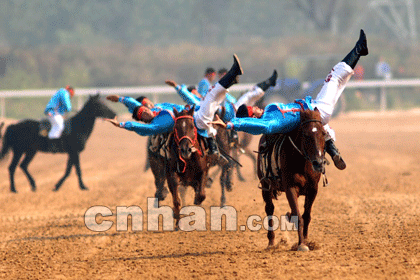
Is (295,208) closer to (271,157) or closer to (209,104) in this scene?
(271,157)

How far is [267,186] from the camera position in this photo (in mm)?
7980

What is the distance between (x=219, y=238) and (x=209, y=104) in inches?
65.7

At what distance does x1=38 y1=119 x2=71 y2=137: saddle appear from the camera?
48.5 feet

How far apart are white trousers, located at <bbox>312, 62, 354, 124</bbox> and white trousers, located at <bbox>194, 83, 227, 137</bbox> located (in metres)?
1.13

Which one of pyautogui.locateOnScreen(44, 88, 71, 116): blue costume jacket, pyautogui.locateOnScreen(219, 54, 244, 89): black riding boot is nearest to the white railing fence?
pyautogui.locateOnScreen(44, 88, 71, 116): blue costume jacket

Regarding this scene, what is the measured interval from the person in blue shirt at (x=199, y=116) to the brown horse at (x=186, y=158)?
133 millimetres

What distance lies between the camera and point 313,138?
275 inches

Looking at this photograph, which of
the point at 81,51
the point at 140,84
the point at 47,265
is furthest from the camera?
the point at 81,51

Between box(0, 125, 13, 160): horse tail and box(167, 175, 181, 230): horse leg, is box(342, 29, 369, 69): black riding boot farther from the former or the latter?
box(0, 125, 13, 160): horse tail

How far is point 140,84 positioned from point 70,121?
2467 cm

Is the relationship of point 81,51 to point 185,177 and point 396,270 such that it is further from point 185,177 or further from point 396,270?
point 396,270

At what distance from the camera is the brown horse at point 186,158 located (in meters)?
8.55

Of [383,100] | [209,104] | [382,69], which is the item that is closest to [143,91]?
[383,100]

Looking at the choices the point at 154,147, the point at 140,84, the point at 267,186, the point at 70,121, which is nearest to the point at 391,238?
the point at 267,186
